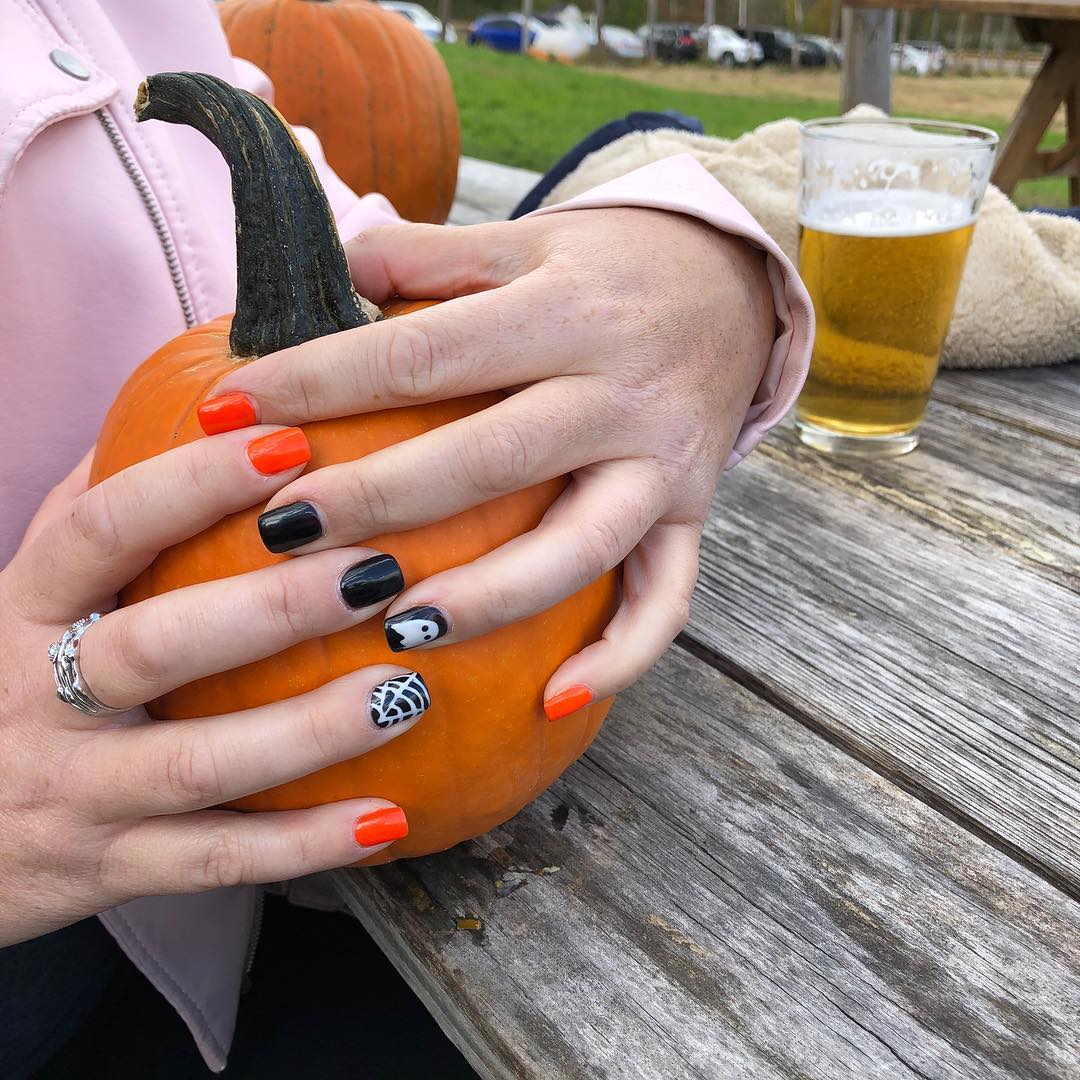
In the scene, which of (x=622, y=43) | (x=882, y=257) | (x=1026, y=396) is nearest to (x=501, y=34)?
(x=622, y=43)

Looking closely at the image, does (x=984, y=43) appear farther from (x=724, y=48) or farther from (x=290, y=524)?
(x=290, y=524)

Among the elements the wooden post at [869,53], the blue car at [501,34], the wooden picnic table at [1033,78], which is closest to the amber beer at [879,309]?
the wooden picnic table at [1033,78]

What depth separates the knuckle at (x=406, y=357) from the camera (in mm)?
536

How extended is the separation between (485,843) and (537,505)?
0.74 feet

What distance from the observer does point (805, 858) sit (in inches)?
23.5

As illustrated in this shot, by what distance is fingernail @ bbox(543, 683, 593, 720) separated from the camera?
58 cm

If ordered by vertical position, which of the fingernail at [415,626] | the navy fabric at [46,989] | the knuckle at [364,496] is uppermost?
the knuckle at [364,496]

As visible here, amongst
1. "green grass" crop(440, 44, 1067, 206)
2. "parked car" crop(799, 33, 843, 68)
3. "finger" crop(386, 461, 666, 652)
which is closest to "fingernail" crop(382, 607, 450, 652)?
"finger" crop(386, 461, 666, 652)

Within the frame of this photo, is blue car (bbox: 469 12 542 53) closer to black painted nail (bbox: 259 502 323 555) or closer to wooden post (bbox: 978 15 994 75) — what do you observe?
wooden post (bbox: 978 15 994 75)

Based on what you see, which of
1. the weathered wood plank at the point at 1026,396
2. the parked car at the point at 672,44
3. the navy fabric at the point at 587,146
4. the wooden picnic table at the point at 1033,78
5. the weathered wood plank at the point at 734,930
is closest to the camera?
the weathered wood plank at the point at 734,930

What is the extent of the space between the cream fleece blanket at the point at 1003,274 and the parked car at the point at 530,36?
16609 millimetres

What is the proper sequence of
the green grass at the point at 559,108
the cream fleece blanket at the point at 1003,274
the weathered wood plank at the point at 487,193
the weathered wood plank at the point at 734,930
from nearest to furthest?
Answer: the weathered wood plank at the point at 734,930, the cream fleece blanket at the point at 1003,274, the weathered wood plank at the point at 487,193, the green grass at the point at 559,108

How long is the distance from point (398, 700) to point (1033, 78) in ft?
15.4

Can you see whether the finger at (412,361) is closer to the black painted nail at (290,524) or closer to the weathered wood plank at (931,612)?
the black painted nail at (290,524)
